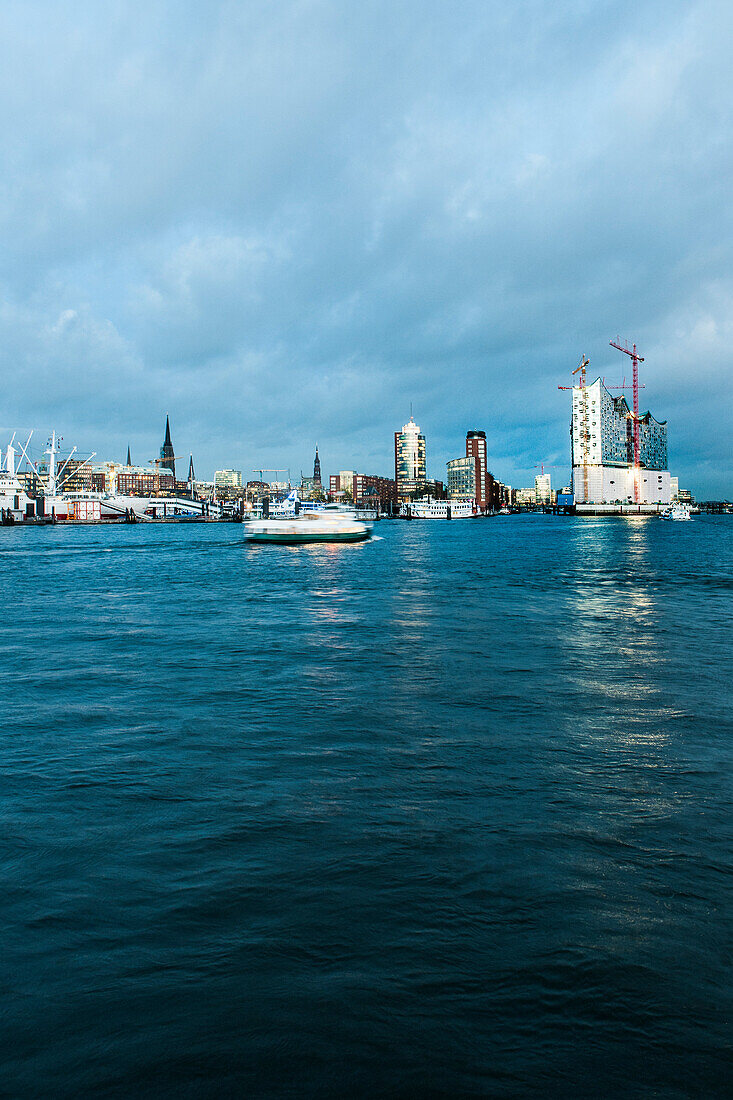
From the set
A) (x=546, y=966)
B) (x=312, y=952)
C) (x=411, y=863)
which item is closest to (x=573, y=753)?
(x=411, y=863)

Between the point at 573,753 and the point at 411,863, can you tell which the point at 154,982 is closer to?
the point at 411,863

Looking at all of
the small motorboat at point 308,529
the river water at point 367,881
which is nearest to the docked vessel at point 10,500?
the small motorboat at point 308,529

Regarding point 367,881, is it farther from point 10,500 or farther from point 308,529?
point 10,500

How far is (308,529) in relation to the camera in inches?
3086

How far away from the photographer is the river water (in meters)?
3.98

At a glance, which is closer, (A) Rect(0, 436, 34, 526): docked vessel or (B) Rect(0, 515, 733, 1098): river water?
(B) Rect(0, 515, 733, 1098): river water

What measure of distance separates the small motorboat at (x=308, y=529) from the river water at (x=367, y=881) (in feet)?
208

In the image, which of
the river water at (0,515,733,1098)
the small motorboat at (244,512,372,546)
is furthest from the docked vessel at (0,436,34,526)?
the river water at (0,515,733,1098)

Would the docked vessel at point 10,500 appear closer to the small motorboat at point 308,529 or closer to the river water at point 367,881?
the small motorboat at point 308,529

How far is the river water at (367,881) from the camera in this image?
3.98m

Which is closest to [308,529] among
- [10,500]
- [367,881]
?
[367,881]

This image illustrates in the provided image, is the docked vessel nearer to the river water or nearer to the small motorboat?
the small motorboat

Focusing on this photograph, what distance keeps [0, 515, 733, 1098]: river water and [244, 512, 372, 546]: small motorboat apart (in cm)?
6333

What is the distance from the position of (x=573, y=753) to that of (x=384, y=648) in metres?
9.09
